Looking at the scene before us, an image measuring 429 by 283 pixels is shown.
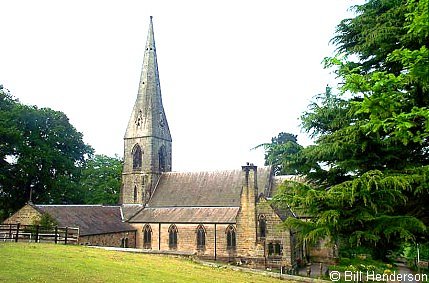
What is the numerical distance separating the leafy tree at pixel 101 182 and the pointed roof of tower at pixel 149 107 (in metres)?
11.4

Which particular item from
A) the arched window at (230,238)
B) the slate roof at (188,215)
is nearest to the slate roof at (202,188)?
the slate roof at (188,215)

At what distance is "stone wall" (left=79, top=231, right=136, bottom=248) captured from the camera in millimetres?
28781

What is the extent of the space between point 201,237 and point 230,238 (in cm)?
287

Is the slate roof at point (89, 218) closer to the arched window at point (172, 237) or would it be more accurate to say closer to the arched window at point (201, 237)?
the arched window at point (172, 237)

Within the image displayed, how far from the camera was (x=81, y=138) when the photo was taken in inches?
1714

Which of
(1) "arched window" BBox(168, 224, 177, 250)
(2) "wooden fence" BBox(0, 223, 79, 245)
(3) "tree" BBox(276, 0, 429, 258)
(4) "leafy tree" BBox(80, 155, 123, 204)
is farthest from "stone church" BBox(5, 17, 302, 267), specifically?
(3) "tree" BBox(276, 0, 429, 258)

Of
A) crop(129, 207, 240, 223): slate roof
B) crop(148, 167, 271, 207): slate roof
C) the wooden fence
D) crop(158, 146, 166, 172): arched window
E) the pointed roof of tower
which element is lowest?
the wooden fence

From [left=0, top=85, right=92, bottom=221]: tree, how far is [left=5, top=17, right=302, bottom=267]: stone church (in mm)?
6654

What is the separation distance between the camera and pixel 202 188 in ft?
117

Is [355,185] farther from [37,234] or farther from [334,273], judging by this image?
[37,234]

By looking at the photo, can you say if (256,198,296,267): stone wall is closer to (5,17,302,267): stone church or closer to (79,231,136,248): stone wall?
(5,17,302,267): stone church

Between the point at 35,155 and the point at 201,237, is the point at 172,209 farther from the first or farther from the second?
the point at 35,155

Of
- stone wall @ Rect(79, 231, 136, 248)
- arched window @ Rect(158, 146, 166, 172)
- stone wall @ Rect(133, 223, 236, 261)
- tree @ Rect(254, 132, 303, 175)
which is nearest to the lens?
tree @ Rect(254, 132, 303, 175)

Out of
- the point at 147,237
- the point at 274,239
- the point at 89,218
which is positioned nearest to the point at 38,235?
the point at 89,218
